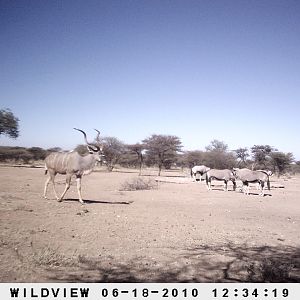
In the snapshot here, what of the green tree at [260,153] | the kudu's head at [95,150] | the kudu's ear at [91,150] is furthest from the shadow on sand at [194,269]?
the green tree at [260,153]

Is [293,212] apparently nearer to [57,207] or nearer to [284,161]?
[57,207]

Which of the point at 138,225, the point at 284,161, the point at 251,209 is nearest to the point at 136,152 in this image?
the point at 284,161

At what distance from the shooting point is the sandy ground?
493 cm

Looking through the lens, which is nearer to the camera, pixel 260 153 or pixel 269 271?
pixel 269 271

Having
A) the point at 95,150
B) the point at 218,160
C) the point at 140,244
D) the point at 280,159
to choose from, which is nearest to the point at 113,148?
the point at 218,160

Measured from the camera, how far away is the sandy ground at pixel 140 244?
16.2 feet

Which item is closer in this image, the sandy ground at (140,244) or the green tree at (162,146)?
the sandy ground at (140,244)

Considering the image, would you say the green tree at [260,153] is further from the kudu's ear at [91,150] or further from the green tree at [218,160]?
the kudu's ear at [91,150]

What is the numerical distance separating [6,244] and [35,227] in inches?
63.0

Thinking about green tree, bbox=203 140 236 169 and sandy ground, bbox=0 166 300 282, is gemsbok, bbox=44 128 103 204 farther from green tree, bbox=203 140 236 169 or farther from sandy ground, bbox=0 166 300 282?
green tree, bbox=203 140 236 169

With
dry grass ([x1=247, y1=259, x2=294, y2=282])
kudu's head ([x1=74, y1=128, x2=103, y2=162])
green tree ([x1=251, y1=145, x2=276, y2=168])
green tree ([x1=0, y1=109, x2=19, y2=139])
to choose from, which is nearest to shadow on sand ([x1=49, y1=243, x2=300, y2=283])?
dry grass ([x1=247, y1=259, x2=294, y2=282])

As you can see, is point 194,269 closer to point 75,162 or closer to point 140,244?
point 140,244

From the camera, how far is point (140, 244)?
675 cm

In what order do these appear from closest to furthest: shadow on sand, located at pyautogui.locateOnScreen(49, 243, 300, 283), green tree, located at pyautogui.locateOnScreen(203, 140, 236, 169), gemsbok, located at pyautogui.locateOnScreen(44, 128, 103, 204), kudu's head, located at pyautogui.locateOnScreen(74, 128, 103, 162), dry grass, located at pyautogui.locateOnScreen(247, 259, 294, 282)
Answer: shadow on sand, located at pyautogui.locateOnScreen(49, 243, 300, 283), dry grass, located at pyautogui.locateOnScreen(247, 259, 294, 282), gemsbok, located at pyautogui.locateOnScreen(44, 128, 103, 204), kudu's head, located at pyautogui.locateOnScreen(74, 128, 103, 162), green tree, located at pyautogui.locateOnScreen(203, 140, 236, 169)
